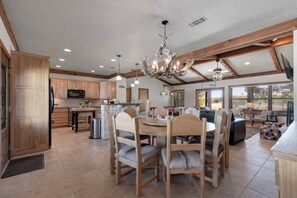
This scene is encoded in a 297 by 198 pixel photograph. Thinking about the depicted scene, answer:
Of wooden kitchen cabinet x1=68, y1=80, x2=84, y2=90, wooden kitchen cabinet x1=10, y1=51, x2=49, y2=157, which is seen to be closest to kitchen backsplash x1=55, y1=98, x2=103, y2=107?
wooden kitchen cabinet x1=68, y1=80, x2=84, y2=90

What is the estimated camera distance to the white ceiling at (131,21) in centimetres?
211

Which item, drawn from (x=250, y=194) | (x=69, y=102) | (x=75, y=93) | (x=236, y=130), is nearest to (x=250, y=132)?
(x=236, y=130)

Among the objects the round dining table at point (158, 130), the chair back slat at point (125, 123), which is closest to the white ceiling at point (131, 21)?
the chair back slat at point (125, 123)

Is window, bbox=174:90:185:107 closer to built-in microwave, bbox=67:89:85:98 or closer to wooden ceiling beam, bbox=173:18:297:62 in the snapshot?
wooden ceiling beam, bbox=173:18:297:62

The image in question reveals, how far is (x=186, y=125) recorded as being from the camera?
155cm

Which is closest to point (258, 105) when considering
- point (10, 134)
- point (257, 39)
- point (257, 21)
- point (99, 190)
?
point (257, 39)

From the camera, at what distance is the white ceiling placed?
6.91ft

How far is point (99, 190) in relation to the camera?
184 centimetres

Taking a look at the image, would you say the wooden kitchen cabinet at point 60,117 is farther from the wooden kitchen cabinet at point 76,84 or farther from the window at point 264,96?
the window at point 264,96

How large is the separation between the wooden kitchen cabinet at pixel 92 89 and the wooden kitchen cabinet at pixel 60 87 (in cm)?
86

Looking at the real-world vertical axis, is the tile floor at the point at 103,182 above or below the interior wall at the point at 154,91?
below

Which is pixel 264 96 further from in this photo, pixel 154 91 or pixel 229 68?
pixel 154 91

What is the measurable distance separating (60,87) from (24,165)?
14.3 feet

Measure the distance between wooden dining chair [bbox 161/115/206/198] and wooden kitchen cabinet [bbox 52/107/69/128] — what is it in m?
5.69
